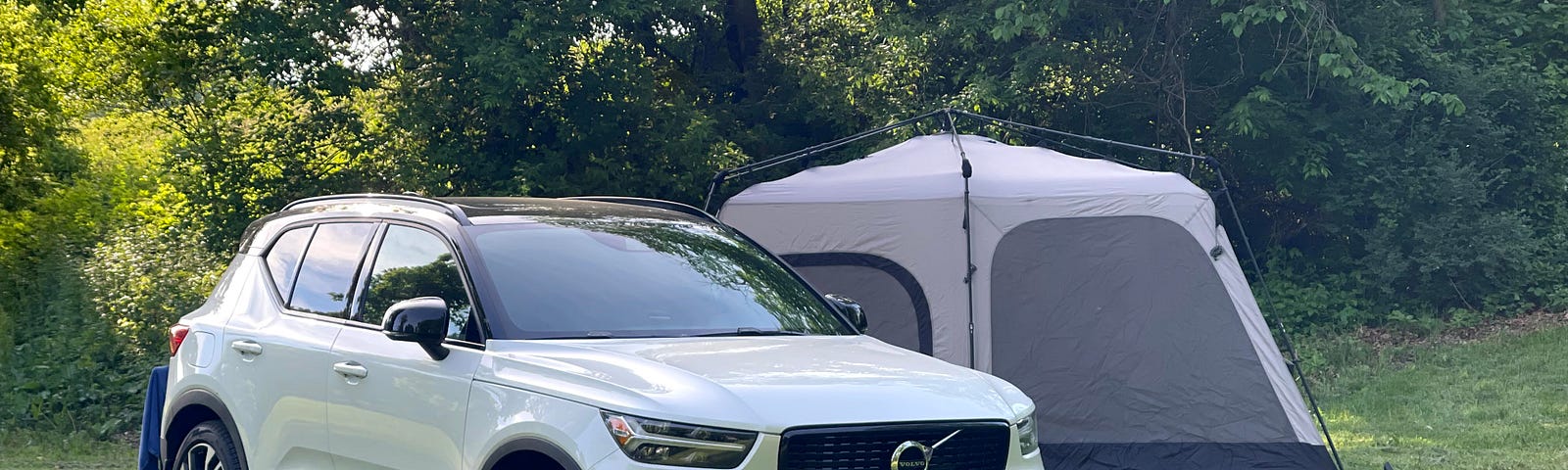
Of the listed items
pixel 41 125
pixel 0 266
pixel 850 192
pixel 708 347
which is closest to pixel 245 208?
pixel 41 125

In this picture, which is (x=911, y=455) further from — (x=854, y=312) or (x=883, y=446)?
(x=854, y=312)

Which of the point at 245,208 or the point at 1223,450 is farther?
the point at 245,208

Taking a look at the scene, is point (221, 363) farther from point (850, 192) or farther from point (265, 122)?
point (265, 122)

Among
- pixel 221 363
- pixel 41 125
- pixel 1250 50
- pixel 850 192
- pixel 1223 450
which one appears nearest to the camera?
pixel 221 363

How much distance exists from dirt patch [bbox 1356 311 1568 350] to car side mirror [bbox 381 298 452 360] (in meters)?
13.7

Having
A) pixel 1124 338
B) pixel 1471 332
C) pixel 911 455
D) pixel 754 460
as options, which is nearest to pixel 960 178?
pixel 1124 338

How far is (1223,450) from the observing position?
8.20m

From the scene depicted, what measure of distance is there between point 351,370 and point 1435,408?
10383 millimetres

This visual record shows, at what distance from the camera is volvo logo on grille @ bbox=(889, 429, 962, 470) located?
13.1ft

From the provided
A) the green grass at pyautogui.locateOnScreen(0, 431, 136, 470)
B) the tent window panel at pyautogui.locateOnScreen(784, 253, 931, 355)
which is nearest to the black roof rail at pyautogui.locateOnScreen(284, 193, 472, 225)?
the tent window panel at pyautogui.locateOnScreen(784, 253, 931, 355)

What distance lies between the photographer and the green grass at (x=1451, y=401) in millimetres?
10016

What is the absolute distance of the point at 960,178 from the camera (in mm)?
8586

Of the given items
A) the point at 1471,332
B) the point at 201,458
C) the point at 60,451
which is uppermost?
the point at 201,458

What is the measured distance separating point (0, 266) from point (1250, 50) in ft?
47.3
